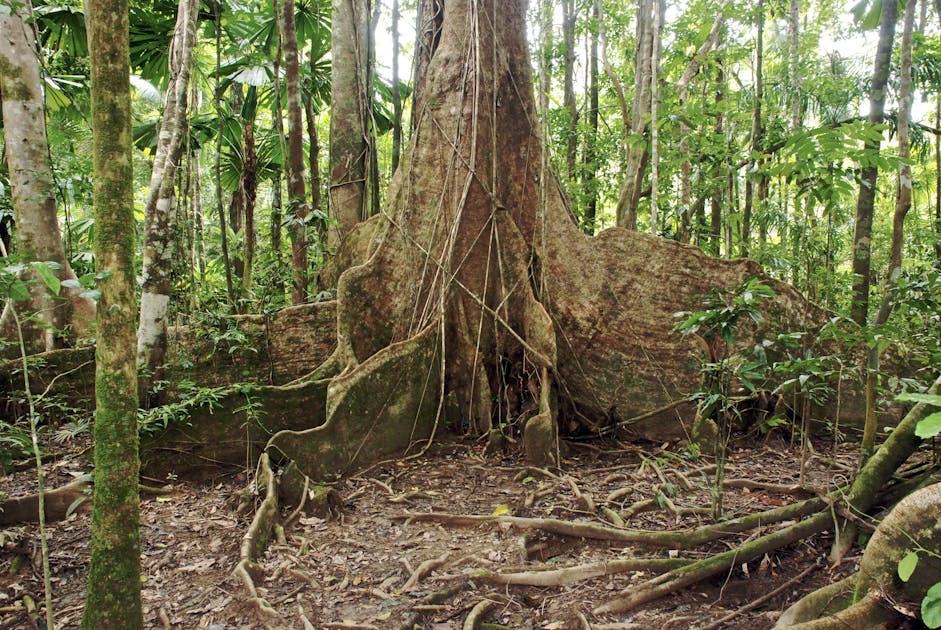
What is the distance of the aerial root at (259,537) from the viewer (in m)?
2.86

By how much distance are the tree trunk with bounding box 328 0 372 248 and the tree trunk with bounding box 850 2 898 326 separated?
4.57 m

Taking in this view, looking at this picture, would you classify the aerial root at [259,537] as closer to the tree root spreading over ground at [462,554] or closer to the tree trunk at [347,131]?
the tree root spreading over ground at [462,554]

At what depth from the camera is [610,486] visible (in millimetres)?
4207

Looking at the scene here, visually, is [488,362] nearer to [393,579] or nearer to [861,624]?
A: [393,579]

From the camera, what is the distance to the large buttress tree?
16.5 feet

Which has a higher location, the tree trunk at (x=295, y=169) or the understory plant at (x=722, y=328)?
the tree trunk at (x=295, y=169)

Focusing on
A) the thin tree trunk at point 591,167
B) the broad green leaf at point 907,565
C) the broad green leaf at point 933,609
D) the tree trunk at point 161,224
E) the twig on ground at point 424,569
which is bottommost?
the twig on ground at point 424,569

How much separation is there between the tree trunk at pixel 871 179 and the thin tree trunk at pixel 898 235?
0.17 m

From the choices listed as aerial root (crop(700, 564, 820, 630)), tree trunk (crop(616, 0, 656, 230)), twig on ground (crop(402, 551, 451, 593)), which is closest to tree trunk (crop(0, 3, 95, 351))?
twig on ground (crop(402, 551, 451, 593))

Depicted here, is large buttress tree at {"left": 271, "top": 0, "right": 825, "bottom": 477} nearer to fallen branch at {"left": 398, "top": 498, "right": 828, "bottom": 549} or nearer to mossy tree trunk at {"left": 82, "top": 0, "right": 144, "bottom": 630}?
fallen branch at {"left": 398, "top": 498, "right": 828, "bottom": 549}

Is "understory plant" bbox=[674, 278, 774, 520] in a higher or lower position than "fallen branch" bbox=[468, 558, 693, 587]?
higher

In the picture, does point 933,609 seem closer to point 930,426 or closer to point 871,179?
point 930,426

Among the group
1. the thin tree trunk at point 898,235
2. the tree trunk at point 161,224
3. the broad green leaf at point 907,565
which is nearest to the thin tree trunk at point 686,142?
the thin tree trunk at point 898,235

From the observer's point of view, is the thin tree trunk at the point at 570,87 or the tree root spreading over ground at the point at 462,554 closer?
the tree root spreading over ground at the point at 462,554
